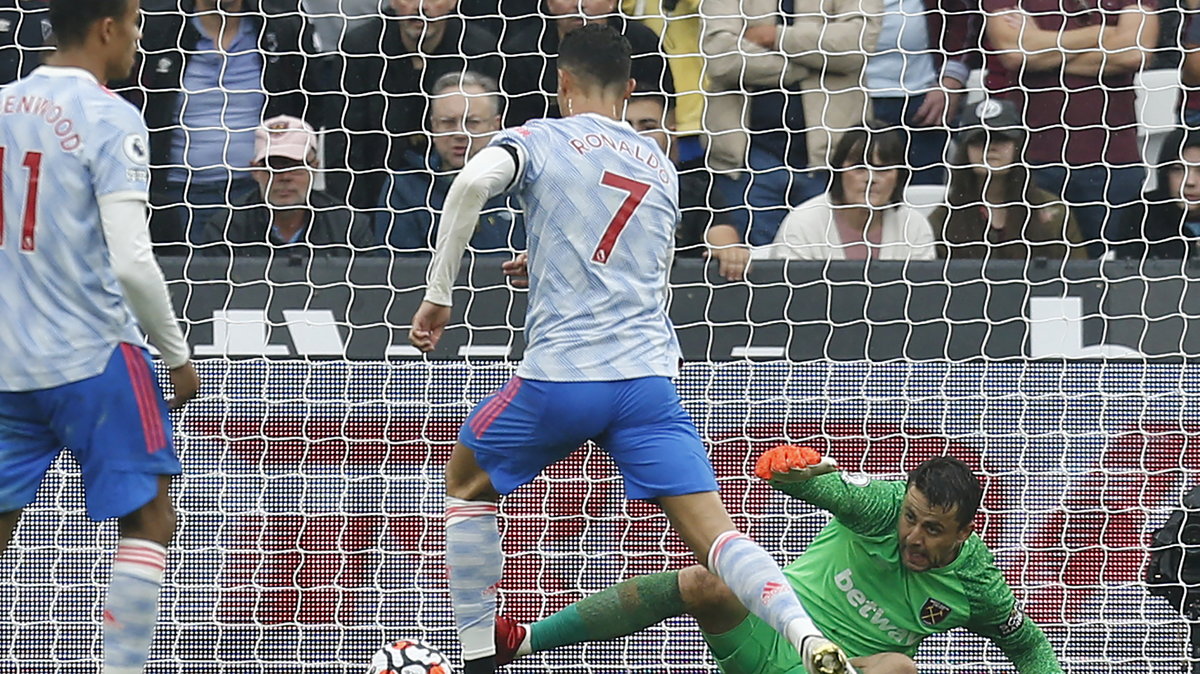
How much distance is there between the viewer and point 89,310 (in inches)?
149

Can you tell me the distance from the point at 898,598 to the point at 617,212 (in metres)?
1.29

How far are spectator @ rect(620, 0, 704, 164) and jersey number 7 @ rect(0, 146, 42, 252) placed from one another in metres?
2.72

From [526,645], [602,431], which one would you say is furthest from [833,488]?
[526,645]

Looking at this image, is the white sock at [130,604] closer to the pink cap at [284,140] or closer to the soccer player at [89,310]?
the soccer player at [89,310]

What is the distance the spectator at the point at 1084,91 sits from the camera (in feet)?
20.0

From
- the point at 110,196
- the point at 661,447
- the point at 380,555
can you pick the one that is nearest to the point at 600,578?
the point at 380,555

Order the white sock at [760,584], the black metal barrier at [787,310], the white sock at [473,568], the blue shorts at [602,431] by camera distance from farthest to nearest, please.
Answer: the black metal barrier at [787,310], the white sock at [473,568], the blue shorts at [602,431], the white sock at [760,584]

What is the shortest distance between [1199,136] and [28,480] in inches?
161

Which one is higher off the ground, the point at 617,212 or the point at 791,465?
the point at 617,212

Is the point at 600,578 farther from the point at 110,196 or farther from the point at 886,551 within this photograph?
the point at 110,196

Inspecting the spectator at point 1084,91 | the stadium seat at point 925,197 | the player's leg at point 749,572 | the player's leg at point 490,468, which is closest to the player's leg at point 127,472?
the player's leg at point 490,468

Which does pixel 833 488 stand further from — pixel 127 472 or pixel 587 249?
pixel 127 472

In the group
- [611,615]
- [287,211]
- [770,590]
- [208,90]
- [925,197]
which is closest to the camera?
[770,590]

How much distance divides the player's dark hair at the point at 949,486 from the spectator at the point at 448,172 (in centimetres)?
193
